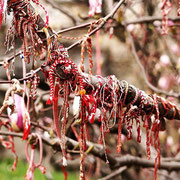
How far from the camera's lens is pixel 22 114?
68 centimetres

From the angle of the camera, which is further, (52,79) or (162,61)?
(162,61)

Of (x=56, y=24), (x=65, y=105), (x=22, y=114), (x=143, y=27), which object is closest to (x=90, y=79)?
(x=65, y=105)

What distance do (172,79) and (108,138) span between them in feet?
1.78

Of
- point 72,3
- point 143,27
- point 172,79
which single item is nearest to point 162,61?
point 172,79

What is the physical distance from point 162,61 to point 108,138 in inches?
23.3

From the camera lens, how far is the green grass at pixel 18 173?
74.5 inches

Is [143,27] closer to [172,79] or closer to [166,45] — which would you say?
[166,45]

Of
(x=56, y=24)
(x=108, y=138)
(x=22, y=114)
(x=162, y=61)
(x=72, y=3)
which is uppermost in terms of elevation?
(x=72, y=3)

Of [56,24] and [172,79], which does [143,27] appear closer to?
[172,79]

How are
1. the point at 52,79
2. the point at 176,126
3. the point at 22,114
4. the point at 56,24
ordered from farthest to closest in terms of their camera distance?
the point at 176,126 → the point at 56,24 → the point at 22,114 → the point at 52,79

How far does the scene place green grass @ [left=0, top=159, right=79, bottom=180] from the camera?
1891 mm

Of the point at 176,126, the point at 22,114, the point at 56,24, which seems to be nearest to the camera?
the point at 22,114

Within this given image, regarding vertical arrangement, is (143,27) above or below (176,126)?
above

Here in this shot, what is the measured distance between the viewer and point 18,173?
1.96m
